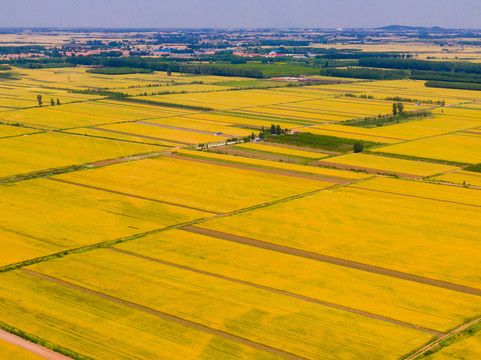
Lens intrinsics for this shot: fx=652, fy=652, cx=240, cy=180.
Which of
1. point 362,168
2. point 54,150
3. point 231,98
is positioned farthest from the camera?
point 231,98

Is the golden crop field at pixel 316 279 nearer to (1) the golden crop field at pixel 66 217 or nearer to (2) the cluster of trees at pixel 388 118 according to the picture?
(1) the golden crop field at pixel 66 217

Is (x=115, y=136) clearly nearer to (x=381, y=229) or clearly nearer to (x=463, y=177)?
(x=463, y=177)

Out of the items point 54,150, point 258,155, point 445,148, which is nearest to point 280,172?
point 258,155

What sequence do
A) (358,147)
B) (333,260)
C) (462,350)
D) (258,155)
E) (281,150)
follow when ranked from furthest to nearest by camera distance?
(281,150), (358,147), (258,155), (333,260), (462,350)

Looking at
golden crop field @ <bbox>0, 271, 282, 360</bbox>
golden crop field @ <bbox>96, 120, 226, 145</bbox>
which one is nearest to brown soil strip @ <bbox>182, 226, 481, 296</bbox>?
golden crop field @ <bbox>0, 271, 282, 360</bbox>

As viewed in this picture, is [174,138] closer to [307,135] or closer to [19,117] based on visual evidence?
[307,135]

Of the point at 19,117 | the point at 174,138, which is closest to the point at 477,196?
the point at 174,138
